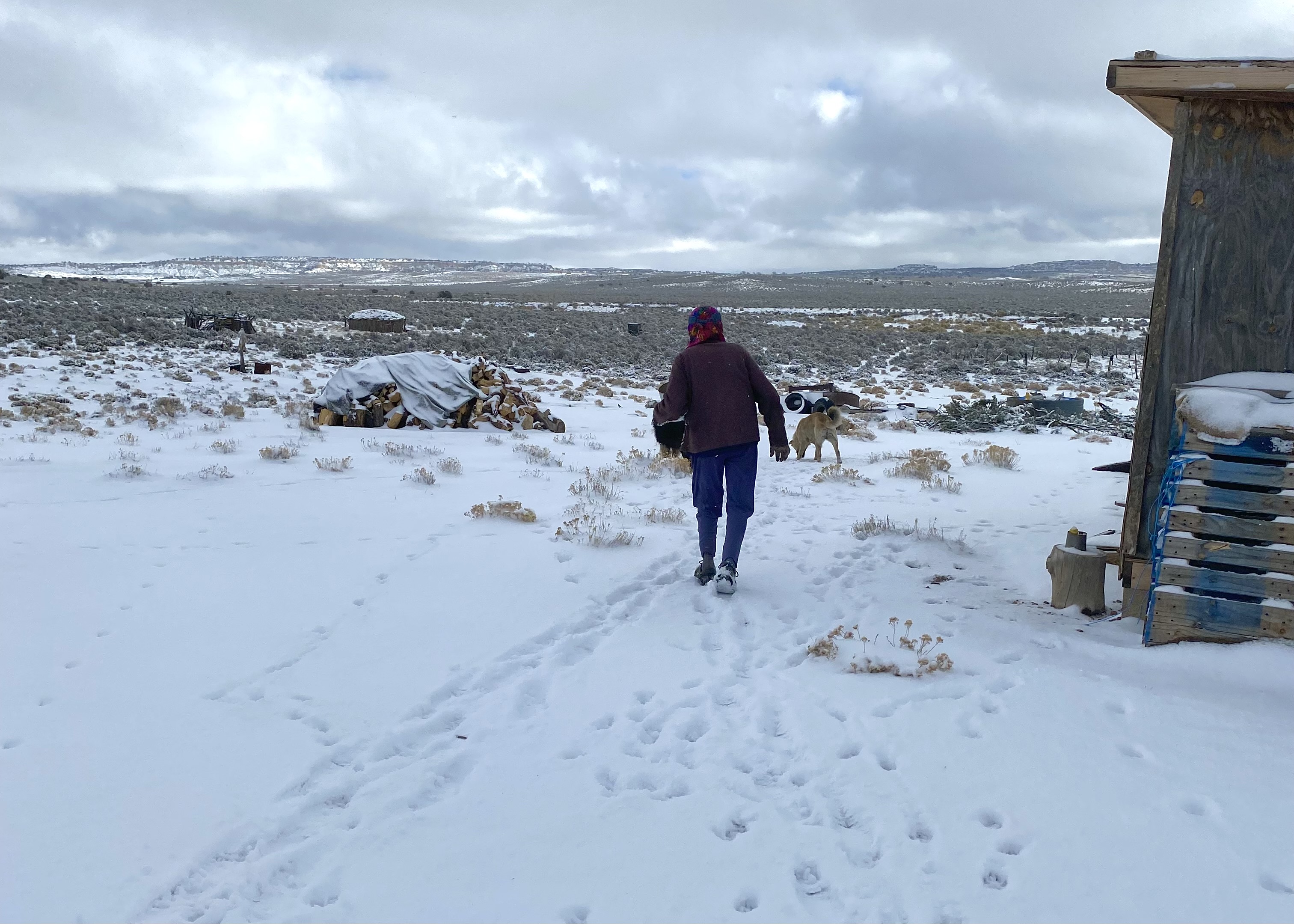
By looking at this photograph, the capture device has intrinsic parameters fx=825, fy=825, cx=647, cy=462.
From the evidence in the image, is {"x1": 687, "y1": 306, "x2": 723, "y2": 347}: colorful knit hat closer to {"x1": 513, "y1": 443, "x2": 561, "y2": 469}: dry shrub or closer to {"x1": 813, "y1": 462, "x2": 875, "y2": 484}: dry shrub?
{"x1": 813, "y1": 462, "x2": 875, "y2": 484}: dry shrub

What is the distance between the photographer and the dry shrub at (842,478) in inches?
365

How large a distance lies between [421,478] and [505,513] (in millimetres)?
1872

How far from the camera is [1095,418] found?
14.7m

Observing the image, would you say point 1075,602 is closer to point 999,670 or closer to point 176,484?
point 999,670

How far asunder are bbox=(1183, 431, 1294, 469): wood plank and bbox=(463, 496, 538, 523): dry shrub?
190 inches

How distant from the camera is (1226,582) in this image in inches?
152

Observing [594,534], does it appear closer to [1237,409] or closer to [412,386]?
[1237,409]

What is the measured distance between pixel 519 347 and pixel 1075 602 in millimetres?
24615

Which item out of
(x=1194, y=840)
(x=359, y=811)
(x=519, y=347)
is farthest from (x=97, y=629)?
(x=519, y=347)

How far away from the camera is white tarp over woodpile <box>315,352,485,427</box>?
12.9 meters

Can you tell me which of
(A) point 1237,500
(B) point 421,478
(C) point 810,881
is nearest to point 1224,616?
(A) point 1237,500

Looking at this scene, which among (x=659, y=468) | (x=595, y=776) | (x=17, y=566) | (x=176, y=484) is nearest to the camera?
(x=595, y=776)

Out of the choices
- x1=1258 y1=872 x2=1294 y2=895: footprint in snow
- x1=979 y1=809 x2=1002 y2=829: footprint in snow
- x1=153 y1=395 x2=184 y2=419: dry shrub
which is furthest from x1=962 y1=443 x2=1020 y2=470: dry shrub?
x1=153 y1=395 x2=184 y2=419: dry shrub

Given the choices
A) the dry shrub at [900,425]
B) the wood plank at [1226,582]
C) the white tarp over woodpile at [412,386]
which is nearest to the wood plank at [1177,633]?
the wood plank at [1226,582]
